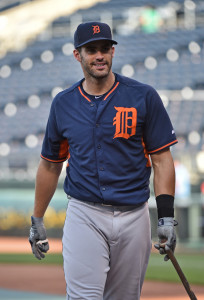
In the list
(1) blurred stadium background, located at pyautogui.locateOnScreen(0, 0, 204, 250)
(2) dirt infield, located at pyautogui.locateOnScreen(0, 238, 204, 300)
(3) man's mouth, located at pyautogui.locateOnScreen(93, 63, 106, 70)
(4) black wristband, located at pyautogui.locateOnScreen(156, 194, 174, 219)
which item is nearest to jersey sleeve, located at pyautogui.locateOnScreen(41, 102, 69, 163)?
(3) man's mouth, located at pyautogui.locateOnScreen(93, 63, 106, 70)

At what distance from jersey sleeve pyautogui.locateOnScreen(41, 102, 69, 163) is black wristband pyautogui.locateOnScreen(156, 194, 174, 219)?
535mm

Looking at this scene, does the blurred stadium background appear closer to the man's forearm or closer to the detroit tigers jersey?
the man's forearm

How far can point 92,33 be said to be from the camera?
307 cm

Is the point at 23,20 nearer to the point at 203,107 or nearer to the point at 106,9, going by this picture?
the point at 106,9

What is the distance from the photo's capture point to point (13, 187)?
22.6m

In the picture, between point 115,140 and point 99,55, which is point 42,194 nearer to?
point 115,140

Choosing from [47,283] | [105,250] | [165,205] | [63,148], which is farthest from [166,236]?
[47,283]

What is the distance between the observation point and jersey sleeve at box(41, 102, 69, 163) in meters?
3.25

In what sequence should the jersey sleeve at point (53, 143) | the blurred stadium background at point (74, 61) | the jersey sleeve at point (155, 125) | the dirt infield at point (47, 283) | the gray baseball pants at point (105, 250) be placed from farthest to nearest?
1. the blurred stadium background at point (74, 61)
2. the dirt infield at point (47, 283)
3. the jersey sleeve at point (53, 143)
4. the jersey sleeve at point (155, 125)
5. the gray baseball pants at point (105, 250)

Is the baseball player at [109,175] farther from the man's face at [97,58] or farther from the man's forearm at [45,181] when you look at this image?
the man's forearm at [45,181]

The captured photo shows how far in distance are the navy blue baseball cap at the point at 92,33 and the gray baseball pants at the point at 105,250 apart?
74cm

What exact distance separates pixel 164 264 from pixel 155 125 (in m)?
10.9

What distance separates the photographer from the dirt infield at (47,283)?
8.99 metres

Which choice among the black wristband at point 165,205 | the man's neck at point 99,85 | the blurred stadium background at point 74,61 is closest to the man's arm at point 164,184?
the black wristband at point 165,205
